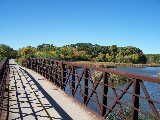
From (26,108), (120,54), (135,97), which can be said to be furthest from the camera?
(120,54)

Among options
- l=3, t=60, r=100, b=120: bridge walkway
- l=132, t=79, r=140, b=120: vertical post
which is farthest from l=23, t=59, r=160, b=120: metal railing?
l=3, t=60, r=100, b=120: bridge walkway

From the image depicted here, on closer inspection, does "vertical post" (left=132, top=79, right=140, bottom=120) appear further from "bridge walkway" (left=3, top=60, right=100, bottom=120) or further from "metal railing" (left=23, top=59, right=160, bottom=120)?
"bridge walkway" (left=3, top=60, right=100, bottom=120)

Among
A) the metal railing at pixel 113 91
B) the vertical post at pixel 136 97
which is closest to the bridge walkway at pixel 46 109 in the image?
the metal railing at pixel 113 91

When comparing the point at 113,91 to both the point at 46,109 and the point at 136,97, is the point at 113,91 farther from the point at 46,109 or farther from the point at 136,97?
the point at 46,109

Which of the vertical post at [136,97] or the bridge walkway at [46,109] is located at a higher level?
the vertical post at [136,97]

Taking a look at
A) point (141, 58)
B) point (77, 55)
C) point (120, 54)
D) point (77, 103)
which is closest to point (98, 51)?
point (120, 54)

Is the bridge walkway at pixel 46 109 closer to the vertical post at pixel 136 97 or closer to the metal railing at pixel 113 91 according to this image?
the metal railing at pixel 113 91

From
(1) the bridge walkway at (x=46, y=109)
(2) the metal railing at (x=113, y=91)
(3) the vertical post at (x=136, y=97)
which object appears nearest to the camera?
(2) the metal railing at (x=113, y=91)

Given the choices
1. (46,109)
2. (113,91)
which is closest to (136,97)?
(113,91)

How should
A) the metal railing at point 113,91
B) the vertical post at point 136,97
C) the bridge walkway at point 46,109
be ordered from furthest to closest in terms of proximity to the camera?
the bridge walkway at point 46,109, the vertical post at point 136,97, the metal railing at point 113,91

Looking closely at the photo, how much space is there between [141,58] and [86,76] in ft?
463

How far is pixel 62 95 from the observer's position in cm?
1229

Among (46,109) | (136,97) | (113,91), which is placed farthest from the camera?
(46,109)

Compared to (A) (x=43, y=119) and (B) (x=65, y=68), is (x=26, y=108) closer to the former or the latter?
(A) (x=43, y=119)
